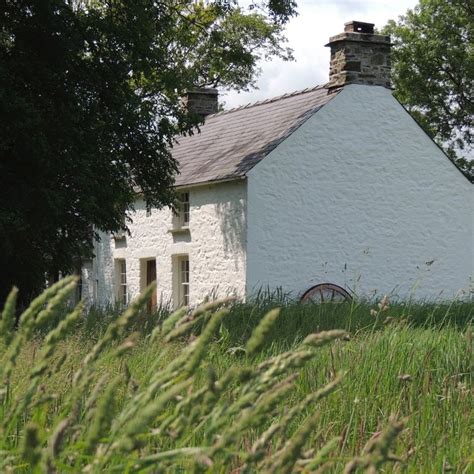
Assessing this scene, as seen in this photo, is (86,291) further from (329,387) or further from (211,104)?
(329,387)

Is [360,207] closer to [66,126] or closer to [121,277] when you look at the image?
[121,277]

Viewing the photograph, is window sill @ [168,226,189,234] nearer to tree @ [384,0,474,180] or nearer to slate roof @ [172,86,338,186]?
slate roof @ [172,86,338,186]

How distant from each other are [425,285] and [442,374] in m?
18.9

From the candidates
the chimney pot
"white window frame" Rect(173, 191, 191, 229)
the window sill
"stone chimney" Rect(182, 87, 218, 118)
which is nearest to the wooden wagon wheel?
the window sill

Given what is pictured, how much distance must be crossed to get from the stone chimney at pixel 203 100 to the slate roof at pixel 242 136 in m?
1.75

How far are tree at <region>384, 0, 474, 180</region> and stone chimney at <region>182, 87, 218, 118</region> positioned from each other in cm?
1187

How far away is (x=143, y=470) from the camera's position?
2418 mm

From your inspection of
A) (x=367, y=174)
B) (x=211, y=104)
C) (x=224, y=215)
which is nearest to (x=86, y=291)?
(x=211, y=104)

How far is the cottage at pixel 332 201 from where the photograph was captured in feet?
81.3

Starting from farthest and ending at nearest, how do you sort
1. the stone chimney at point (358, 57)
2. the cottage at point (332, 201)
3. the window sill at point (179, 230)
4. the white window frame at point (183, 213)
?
the white window frame at point (183, 213)
the window sill at point (179, 230)
the stone chimney at point (358, 57)
the cottage at point (332, 201)

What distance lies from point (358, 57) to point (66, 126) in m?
10.1

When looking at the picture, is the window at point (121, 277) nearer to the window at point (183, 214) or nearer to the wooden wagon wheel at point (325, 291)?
the window at point (183, 214)

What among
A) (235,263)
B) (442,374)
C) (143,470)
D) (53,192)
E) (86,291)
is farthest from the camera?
(86,291)

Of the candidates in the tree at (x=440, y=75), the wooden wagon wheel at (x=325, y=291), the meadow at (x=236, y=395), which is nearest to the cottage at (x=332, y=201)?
the wooden wagon wheel at (x=325, y=291)
